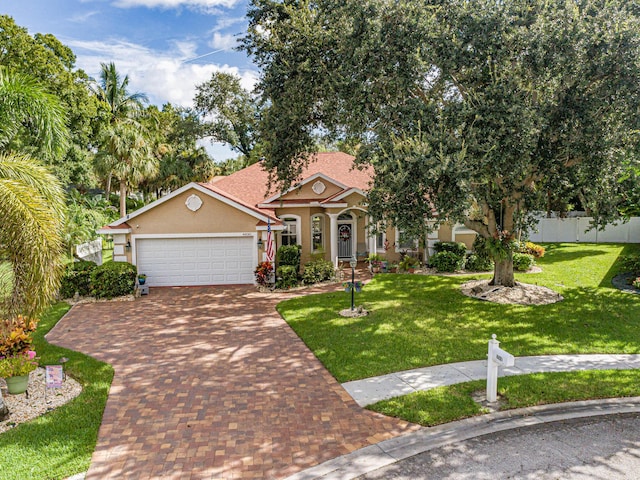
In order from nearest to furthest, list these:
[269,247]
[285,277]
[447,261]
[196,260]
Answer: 1. [269,247]
2. [285,277]
3. [196,260]
4. [447,261]

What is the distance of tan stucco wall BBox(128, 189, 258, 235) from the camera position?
17391mm

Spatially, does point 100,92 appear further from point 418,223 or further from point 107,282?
point 418,223

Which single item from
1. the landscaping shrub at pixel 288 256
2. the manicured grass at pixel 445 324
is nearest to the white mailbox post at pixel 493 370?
the manicured grass at pixel 445 324

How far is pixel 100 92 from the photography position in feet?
113

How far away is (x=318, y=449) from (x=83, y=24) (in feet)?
52.5

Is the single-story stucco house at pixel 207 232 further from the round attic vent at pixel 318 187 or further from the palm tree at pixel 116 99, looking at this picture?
the palm tree at pixel 116 99

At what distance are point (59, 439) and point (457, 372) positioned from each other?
6.93m

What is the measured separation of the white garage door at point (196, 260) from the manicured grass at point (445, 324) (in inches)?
164

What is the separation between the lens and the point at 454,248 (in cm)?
2009

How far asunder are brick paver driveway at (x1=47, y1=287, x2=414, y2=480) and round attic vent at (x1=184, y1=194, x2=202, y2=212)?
5.85 metres

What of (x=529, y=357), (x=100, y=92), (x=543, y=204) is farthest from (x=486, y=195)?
(x=100, y=92)

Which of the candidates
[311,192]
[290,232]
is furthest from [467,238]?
[290,232]

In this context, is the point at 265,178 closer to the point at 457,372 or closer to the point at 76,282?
the point at 76,282

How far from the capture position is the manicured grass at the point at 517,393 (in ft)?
22.5
